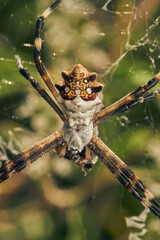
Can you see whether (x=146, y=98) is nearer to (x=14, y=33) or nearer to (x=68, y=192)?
(x=14, y=33)

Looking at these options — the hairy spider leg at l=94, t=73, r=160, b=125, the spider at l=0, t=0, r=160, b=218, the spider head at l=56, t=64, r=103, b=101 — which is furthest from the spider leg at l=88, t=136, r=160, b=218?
the spider head at l=56, t=64, r=103, b=101

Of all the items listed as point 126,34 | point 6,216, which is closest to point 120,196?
point 6,216

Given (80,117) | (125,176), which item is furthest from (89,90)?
(125,176)

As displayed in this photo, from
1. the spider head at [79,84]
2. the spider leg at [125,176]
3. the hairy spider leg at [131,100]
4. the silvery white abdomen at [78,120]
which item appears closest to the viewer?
the spider head at [79,84]

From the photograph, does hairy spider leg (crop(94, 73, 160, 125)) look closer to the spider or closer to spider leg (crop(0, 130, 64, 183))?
the spider

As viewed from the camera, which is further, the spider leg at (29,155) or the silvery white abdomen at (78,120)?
the spider leg at (29,155)

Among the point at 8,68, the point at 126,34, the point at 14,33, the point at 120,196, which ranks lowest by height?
the point at 120,196

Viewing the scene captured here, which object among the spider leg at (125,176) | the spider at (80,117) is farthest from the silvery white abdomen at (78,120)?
the spider leg at (125,176)

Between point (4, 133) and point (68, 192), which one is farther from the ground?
point (4, 133)

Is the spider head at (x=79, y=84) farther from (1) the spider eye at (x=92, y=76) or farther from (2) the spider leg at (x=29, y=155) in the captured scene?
(2) the spider leg at (x=29, y=155)
